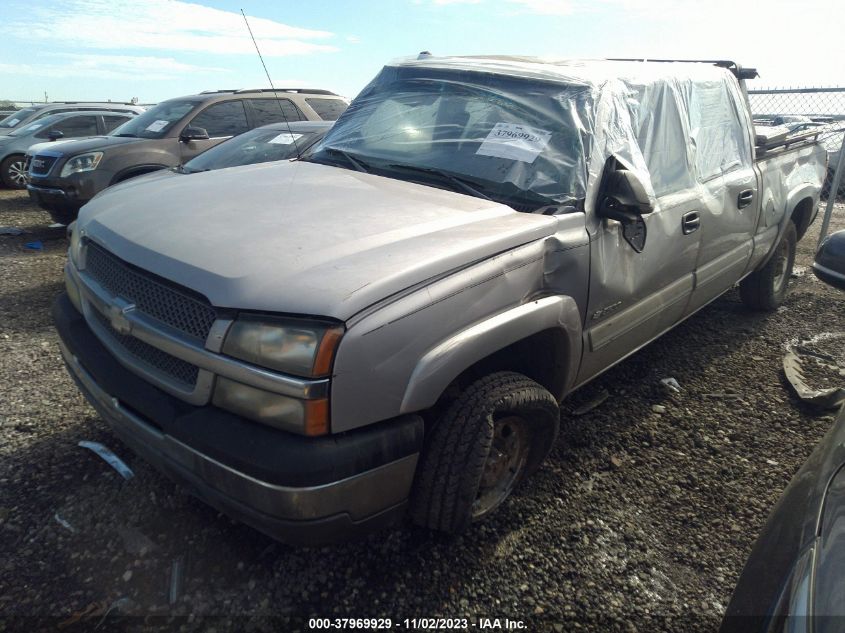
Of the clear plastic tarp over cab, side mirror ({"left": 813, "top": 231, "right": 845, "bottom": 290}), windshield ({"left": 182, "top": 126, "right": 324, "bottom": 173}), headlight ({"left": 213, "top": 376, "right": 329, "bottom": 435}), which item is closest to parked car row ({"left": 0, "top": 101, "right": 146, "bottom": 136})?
windshield ({"left": 182, "top": 126, "right": 324, "bottom": 173})

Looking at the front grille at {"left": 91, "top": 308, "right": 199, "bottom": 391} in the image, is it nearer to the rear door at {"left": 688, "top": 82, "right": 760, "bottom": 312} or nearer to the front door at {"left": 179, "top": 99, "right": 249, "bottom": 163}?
the rear door at {"left": 688, "top": 82, "right": 760, "bottom": 312}

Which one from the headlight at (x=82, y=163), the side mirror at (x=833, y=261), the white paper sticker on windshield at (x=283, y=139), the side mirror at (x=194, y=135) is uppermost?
the side mirror at (x=833, y=261)

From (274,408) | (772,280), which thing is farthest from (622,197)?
(772,280)

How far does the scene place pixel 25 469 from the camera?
271 cm

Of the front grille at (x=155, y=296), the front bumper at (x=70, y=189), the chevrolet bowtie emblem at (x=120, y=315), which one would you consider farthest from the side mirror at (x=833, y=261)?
the front bumper at (x=70, y=189)

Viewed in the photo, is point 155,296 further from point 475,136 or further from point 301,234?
point 475,136

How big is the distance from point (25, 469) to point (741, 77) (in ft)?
16.1

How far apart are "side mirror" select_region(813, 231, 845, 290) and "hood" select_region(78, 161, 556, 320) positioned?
0.94 m

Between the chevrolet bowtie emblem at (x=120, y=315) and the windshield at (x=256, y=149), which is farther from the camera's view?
the windshield at (x=256, y=149)

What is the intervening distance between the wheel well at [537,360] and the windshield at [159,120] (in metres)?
6.55

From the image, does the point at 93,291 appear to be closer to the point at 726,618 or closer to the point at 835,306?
the point at 726,618

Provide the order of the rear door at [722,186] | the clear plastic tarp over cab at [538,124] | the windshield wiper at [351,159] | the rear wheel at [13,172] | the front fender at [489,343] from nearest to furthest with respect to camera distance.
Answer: the front fender at [489,343] → the clear plastic tarp over cab at [538,124] → the windshield wiper at [351,159] → the rear door at [722,186] → the rear wheel at [13,172]

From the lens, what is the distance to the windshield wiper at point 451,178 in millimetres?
2596

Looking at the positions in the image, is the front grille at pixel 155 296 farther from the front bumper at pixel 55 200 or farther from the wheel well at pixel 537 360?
the front bumper at pixel 55 200
